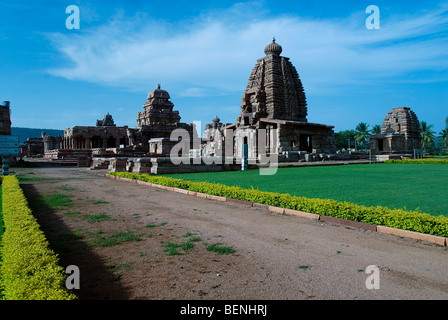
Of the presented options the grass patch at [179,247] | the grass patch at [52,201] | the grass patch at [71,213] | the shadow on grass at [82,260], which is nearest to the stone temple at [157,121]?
the grass patch at [52,201]

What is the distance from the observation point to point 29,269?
109 inches

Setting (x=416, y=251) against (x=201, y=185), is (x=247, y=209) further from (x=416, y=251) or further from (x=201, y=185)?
(x=416, y=251)

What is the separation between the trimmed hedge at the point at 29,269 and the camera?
92.2 inches

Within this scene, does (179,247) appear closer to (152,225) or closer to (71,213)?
(152,225)

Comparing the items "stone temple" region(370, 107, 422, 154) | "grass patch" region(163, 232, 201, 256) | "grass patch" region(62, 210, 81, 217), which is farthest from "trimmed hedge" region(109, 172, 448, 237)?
"stone temple" region(370, 107, 422, 154)

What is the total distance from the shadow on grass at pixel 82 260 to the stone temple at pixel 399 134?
44421 mm

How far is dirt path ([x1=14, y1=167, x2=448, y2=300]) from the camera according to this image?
275cm

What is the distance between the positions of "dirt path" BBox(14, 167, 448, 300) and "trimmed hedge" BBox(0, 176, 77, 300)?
1.04ft

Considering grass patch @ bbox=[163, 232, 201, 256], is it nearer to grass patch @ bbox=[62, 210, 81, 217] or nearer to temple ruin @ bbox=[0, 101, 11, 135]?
grass patch @ bbox=[62, 210, 81, 217]

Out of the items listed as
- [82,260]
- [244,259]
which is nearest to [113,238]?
[82,260]

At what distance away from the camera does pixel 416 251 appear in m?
3.82

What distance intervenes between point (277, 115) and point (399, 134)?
25.4 m

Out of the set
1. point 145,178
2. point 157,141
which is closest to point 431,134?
point 157,141

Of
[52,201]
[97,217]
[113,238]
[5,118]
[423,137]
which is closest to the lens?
[113,238]
